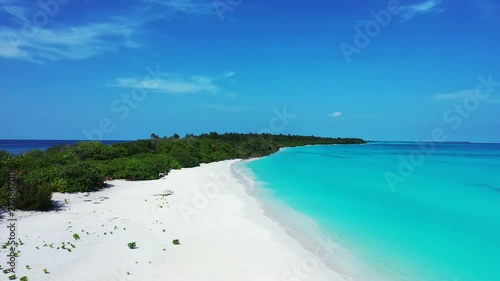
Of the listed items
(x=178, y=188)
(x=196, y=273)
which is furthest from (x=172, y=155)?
(x=196, y=273)

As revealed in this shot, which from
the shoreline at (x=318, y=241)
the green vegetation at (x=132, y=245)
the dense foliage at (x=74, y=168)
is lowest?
the green vegetation at (x=132, y=245)

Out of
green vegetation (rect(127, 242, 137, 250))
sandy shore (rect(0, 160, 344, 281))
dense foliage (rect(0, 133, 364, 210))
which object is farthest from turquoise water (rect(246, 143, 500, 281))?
dense foliage (rect(0, 133, 364, 210))

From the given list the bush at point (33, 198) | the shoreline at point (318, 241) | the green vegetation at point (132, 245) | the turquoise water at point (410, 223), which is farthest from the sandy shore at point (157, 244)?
the turquoise water at point (410, 223)

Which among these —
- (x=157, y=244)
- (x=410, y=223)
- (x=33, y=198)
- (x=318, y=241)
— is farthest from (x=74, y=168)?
(x=410, y=223)

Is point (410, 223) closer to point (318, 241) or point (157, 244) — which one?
point (318, 241)

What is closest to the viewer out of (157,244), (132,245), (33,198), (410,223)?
(132,245)

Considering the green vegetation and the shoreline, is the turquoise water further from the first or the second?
the green vegetation

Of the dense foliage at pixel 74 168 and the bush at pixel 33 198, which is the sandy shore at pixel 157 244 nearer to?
the bush at pixel 33 198

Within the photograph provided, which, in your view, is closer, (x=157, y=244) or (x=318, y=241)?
(x=157, y=244)

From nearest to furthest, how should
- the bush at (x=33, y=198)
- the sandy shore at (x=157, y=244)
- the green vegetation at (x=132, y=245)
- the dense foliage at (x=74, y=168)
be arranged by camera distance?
the sandy shore at (x=157, y=244), the green vegetation at (x=132, y=245), the bush at (x=33, y=198), the dense foliage at (x=74, y=168)
